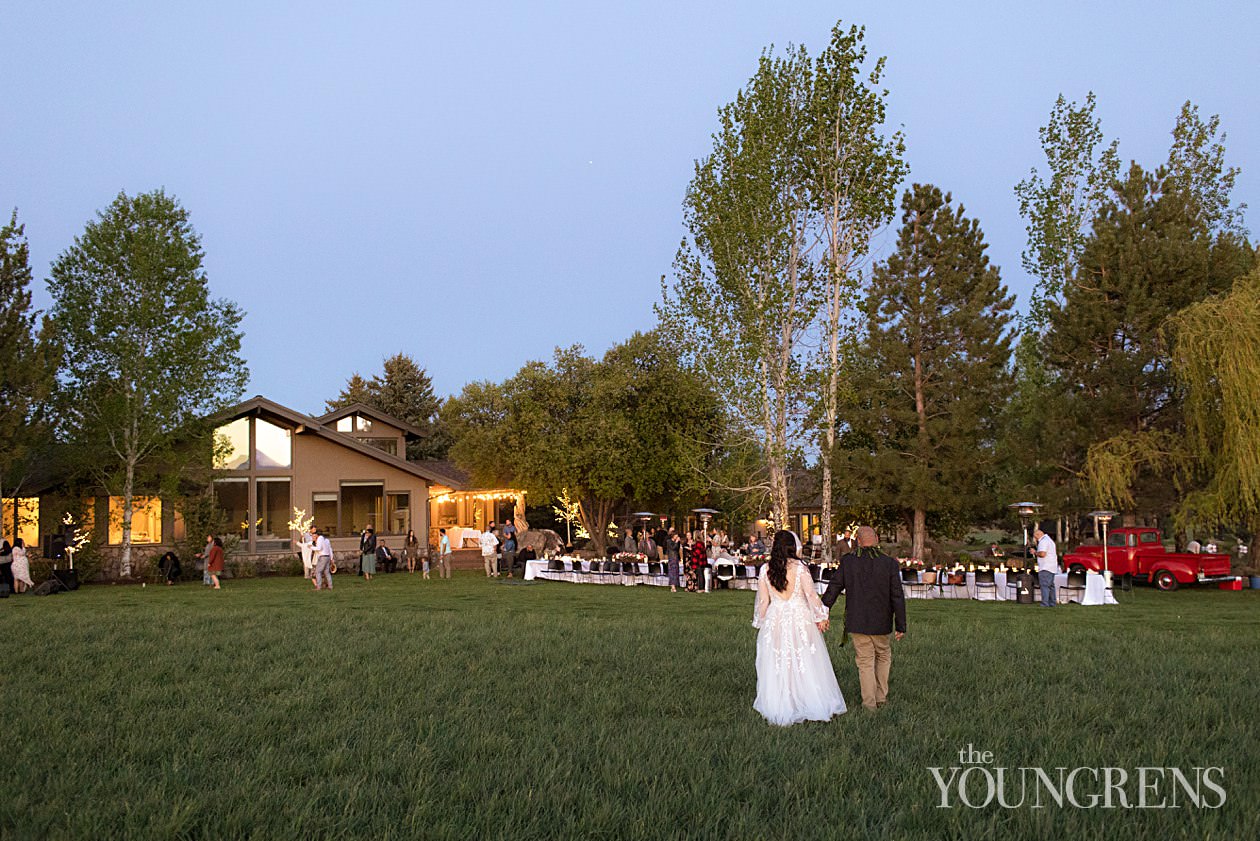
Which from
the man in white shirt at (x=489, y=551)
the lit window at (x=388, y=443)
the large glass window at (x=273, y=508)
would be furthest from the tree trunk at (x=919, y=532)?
the large glass window at (x=273, y=508)

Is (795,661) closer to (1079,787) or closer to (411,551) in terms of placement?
(1079,787)

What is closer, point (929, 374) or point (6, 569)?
point (6, 569)

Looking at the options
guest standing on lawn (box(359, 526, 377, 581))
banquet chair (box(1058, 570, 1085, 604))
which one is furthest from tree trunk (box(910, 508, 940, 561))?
guest standing on lawn (box(359, 526, 377, 581))

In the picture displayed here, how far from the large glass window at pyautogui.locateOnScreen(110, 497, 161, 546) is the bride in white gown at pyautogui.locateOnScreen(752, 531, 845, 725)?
1121 inches

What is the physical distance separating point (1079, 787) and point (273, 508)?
3297 cm

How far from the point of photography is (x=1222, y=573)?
88.1ft

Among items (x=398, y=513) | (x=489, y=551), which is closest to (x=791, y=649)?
(x=489, y=551)

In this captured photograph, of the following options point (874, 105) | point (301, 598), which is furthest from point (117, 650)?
point (874, 105)

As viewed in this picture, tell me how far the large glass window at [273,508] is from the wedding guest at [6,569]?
1028 centimetres

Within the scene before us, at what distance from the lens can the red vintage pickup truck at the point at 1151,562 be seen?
26.7 meters

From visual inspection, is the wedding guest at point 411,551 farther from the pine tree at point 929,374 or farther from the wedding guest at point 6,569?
the pine tree at point 929,374

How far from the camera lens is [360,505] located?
37312 mm

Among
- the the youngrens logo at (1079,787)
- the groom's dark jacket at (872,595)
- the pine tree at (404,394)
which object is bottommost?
the the youngrens logo at (1079,787)

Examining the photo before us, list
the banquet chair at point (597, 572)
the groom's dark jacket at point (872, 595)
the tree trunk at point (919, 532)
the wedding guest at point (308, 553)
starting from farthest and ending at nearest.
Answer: the tree trunk at point (919, 532), the wedding guest at point (308, 553), the banquet chair at point (597, 572), the groom's dark jacket at point (872, 595)
